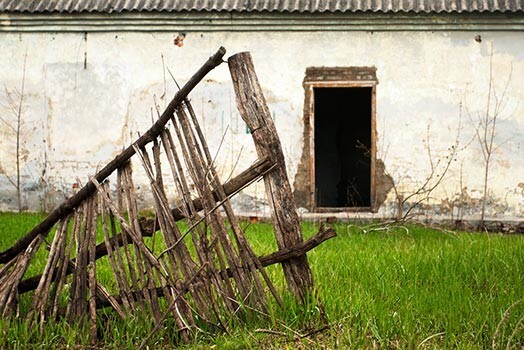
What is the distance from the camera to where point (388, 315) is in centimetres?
436

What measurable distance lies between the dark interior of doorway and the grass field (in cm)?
884

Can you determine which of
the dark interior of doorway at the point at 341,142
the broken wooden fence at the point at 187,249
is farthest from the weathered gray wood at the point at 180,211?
the dark interior of doorway at the point at 341,142

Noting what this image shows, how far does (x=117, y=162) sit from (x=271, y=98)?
6578 millimetres

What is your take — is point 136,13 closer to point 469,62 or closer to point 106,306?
point 469,62

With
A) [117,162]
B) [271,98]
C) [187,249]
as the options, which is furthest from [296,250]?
[271,98]

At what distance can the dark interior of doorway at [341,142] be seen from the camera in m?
15.1

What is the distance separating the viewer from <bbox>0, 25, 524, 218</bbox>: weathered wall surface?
1076 centimetres

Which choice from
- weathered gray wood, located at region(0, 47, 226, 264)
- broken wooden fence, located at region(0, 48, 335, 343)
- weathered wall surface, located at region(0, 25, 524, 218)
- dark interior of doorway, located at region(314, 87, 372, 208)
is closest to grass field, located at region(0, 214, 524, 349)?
broken wooden fence, located at region(0, 48, 335, 343)

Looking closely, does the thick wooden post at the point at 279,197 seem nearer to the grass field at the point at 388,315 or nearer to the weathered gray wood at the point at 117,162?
the grass field at the point at 388,315

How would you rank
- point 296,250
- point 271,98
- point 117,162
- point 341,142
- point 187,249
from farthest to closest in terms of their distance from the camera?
point 341,142 → point 271,98 → point 117,162 → point 187,249 → point 296,250

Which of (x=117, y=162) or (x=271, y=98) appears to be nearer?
(x=117, y=162)

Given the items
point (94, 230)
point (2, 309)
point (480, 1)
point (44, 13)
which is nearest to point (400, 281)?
point (94, 230)

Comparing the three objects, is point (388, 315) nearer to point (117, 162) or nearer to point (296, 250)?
point (296, 250)

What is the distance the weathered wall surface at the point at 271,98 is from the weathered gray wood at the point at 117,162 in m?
6.21
